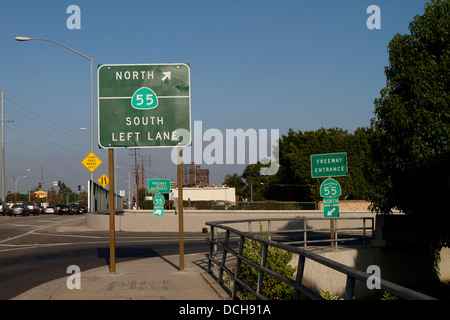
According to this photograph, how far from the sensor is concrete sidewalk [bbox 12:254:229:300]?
10.1 metres

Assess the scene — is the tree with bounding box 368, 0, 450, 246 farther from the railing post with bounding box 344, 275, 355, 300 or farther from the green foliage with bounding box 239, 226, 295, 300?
the railing post with bounding box 344, 275, 355, 300

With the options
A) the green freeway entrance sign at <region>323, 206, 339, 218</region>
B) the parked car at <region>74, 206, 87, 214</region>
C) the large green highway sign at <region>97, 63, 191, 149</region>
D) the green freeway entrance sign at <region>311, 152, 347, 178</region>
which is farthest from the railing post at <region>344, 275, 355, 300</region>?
the parked car at <region>74, 206, 87, 214</region>

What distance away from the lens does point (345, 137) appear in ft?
229

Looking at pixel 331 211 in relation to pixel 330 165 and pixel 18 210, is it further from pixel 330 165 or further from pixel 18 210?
pixel 18 210

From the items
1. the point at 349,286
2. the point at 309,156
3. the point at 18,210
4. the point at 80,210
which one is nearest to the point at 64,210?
the point at 80,210

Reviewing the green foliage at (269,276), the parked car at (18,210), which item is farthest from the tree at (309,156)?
the green foliage at (269,276)

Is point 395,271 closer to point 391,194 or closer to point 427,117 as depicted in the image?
point 391,194

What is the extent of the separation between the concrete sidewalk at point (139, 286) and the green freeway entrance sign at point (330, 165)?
8.30 meters

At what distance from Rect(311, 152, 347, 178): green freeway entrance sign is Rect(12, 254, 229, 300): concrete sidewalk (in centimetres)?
830

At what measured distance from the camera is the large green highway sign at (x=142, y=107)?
14.1 m

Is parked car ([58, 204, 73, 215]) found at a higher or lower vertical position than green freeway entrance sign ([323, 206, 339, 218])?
lower
